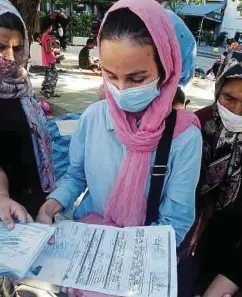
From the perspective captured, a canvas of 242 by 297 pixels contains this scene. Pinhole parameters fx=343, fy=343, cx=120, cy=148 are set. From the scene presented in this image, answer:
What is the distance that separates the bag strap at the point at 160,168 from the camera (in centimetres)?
103

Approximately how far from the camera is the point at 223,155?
141 cm

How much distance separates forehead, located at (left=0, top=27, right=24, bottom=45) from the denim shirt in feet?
1.63

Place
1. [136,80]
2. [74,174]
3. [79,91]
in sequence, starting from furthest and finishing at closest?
[79,91] < [74,174] < [136,80]

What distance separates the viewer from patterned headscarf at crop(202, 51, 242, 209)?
54.9 inches

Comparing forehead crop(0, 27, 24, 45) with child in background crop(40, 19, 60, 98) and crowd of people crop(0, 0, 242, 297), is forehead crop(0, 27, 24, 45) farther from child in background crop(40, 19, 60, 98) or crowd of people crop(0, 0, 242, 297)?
child in background crop(40, 19, 60, 98)

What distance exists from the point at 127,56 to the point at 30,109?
0.74 meters

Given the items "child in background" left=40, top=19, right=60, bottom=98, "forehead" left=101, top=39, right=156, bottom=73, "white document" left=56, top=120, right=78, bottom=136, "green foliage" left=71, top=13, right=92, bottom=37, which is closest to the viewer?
"forehead" left=101, top=39, right=156, bottom=73

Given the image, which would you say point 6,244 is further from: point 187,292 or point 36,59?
point 36,59

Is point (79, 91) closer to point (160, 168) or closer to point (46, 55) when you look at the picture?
point (46, 55)

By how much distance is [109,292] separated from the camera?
32.5 inches

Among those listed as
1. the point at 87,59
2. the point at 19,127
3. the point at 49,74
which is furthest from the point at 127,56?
the point at 87,59

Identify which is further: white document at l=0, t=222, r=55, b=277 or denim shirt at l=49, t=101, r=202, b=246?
denim shirt at l=49, t=101, r=202, b=246

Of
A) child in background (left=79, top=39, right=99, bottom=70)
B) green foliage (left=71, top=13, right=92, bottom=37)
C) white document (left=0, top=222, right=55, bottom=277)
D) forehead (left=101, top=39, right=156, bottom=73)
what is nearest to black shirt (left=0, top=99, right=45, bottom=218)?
white document (left=0, top=222, right=55, bottom=277)

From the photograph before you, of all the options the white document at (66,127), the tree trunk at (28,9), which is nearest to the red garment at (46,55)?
the tree trunk at (28,9)
